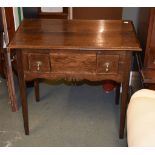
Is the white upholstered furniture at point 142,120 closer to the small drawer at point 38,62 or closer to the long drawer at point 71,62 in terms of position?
the long drawer at point 71,62

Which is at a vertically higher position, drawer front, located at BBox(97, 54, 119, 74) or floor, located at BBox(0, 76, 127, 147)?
drawer front, located at BBox(97, 54, 119, 74)

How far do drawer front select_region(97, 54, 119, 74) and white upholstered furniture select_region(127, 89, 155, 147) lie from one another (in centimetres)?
24

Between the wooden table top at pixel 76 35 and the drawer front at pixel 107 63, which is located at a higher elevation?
the wooden table top at pixel 76 35

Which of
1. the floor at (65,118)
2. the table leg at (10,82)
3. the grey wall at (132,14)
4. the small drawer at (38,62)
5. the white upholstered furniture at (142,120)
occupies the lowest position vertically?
the floor at (65,118)

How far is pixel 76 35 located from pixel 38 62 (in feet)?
0.89

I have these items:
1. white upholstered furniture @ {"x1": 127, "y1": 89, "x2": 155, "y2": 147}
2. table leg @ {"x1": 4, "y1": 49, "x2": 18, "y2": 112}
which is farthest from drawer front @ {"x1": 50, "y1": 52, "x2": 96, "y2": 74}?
table leg @ {"x1": 4, "y1": 49, "x2": 18, "y2": 112}

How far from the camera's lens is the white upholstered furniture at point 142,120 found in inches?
42.2

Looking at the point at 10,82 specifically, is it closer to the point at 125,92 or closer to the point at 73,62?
the point at 73,62

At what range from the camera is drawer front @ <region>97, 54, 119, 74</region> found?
1.55 metres

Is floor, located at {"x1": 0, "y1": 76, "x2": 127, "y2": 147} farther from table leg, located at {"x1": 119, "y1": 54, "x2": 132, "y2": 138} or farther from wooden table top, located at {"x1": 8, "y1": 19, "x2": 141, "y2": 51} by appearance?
wooden table top, located at {"x1": 8, "y1": 19, "x2": 141, "y2": 51}

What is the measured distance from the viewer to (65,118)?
2074 mm

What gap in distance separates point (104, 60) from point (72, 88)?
88 cm

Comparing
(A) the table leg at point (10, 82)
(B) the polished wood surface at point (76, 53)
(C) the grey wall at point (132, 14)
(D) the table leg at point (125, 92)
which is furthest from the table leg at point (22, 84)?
(C) the grey wall at point (132, 14)

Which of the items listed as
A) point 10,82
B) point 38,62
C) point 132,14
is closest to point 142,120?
point 38,62
